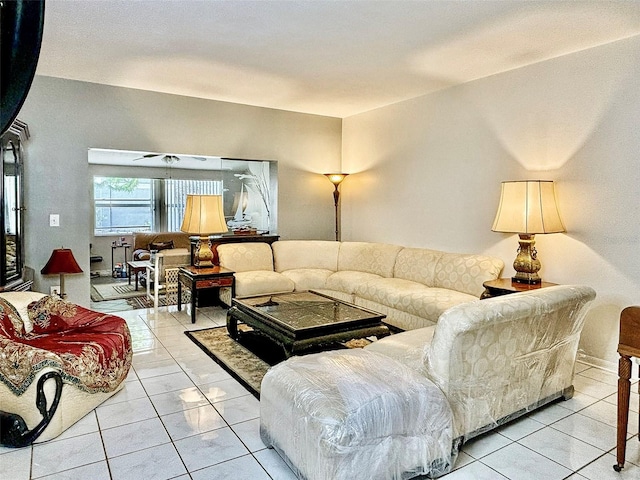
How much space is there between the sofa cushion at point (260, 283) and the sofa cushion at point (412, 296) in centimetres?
85

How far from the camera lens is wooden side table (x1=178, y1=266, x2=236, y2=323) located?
4.68m

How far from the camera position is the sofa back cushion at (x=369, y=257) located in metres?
5.22

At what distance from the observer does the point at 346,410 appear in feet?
6.03

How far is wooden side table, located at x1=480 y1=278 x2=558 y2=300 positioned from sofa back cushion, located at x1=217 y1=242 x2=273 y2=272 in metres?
2.72

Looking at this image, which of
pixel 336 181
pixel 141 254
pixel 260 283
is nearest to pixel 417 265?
pixel 260 283

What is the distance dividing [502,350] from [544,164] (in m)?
2.34

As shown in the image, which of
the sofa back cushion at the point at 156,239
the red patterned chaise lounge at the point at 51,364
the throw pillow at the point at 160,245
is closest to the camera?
the red patterned chaise lounge at the point at 51,364

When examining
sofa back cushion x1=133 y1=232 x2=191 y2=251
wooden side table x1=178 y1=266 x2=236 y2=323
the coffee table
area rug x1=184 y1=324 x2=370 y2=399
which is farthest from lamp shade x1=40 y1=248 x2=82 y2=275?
sofa back cushion x1=133 y1=232 x2=191 y2=251

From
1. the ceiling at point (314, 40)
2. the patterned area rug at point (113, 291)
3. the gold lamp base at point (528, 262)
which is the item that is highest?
the ceiling at point (314, 40)

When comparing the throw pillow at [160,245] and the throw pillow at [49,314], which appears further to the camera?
the throw pillow at [160,245]

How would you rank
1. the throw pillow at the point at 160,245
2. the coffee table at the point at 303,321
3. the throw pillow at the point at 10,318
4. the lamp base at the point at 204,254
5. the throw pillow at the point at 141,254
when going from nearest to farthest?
the throw pillow at the point at 10,318, the coffee table at the point at 303,321, the lamp base at the point at 204,254, the throw pillow at the point at 141,254, the throw pillow at the point at 160,245

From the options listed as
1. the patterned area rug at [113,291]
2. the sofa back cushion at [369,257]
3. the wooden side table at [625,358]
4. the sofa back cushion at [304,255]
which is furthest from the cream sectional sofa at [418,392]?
the patterned area rug at [113,291]

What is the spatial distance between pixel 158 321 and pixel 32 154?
84.2 inches

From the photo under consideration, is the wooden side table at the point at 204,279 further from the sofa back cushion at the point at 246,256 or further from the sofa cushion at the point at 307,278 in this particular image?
the sofa cushion at the point at 307,278
